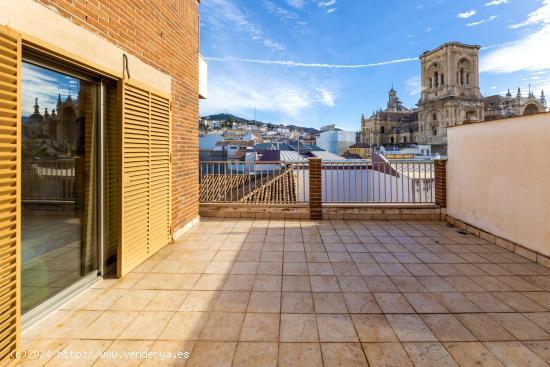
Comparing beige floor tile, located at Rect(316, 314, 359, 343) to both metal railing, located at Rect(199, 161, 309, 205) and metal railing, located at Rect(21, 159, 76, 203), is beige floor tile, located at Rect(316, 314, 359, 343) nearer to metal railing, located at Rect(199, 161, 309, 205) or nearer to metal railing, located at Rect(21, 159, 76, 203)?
→ metal railing, located at Rect(21, 159, 76, 203)

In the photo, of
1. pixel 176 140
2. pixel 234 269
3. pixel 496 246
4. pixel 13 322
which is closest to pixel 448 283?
pixel 496 246

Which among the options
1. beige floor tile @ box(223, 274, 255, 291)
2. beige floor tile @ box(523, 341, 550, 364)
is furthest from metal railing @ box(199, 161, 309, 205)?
beige floor tile @ box(523, 341, 550, 364)

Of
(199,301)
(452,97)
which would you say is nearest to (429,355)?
(199,301)

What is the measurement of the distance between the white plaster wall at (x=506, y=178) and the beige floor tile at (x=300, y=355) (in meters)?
3.52

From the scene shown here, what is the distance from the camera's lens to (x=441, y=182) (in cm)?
570

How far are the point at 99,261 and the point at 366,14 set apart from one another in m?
12.5

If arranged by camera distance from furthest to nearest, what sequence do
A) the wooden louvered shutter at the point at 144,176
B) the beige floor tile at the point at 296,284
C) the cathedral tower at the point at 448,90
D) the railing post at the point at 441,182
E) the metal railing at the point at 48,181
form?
the cathedral tower at the point at 448,90
the railing post at the point at 441,182
the wooden louvered shutter at the point at 144,176
the beige floor tile at the point at 296,284
the metal railing at the point at 48,181

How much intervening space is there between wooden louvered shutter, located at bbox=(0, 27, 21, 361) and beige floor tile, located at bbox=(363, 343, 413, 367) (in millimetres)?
2409

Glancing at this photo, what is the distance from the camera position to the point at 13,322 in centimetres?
181

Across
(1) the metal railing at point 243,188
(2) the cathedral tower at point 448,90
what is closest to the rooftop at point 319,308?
(1) the metal railing at point 243,188

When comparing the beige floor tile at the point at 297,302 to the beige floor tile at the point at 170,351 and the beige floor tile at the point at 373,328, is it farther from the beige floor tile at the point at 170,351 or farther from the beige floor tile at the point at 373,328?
Result: the beige floor tile at the point at 170,351

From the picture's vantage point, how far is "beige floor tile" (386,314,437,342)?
79.8 inches

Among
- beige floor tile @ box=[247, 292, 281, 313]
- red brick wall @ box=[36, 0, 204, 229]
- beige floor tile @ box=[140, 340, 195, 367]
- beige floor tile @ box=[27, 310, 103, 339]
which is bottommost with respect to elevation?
beige floor tile @ box=[140, 340, 195, 367]

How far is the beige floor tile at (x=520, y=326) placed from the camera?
2.04 metres
